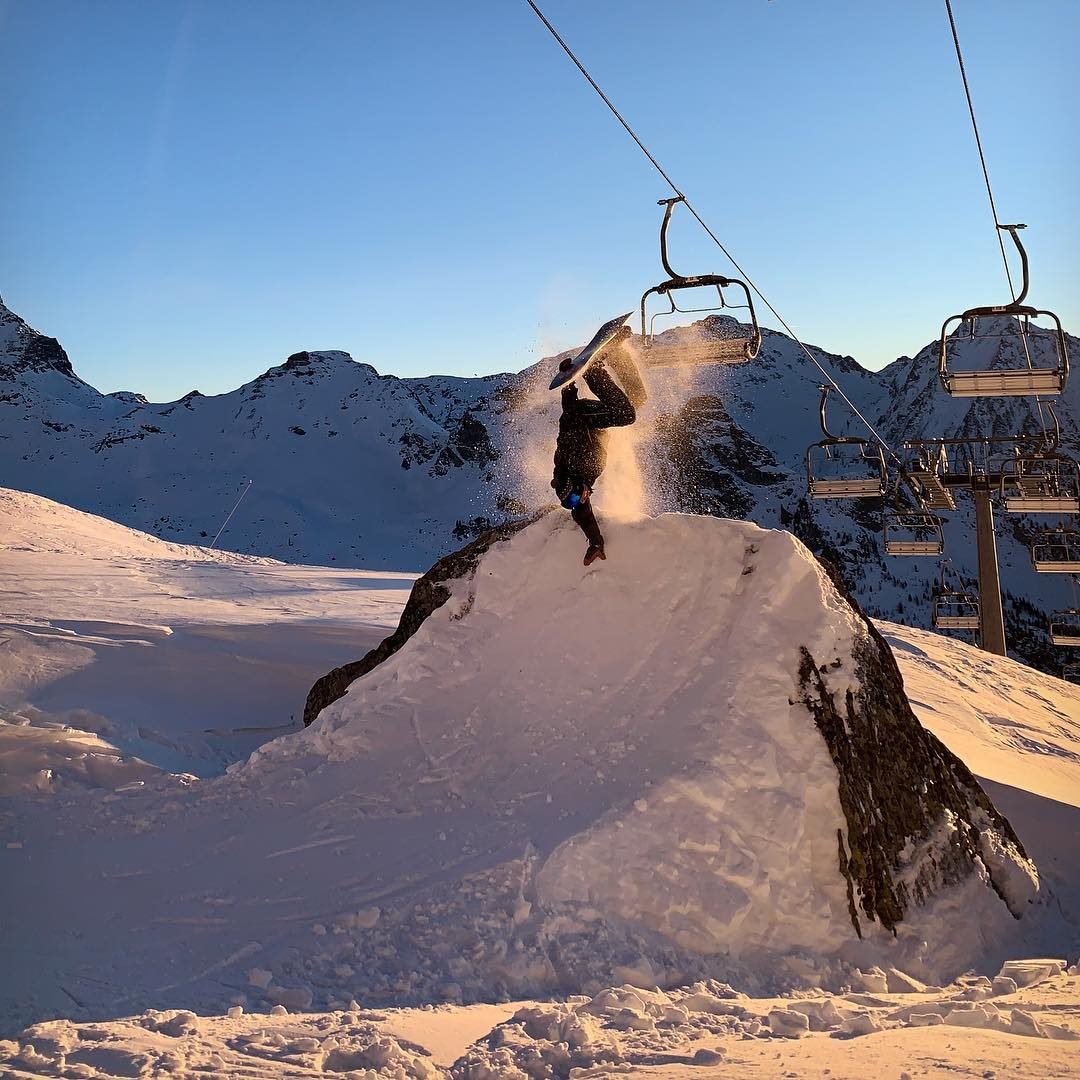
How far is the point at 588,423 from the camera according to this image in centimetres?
746

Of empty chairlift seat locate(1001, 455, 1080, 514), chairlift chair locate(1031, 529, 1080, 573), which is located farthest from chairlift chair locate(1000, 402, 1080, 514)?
chairlift chair locate(1031, 529, 1080, 573)

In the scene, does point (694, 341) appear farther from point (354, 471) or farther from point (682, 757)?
point (354, 471)

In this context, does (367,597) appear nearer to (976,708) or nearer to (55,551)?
(55,551)

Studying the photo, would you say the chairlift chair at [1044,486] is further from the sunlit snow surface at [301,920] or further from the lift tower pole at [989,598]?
the sunlit snow surface at [301,920]

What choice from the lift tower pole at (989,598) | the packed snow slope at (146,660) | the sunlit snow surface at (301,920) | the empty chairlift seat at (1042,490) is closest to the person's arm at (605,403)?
the sunlit snow surface at (301,920)

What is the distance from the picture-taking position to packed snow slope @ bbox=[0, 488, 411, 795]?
7.62 meters

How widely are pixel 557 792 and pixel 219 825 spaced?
227cm

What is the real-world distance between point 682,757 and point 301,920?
2423mm

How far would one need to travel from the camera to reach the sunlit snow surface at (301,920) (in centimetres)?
349

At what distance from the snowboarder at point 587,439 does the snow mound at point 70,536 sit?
557 inches

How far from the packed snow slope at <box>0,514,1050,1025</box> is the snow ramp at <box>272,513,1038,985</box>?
0.06ft

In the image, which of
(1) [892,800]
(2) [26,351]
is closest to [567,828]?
(1) [892,800]

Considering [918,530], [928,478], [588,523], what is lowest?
[918,530]

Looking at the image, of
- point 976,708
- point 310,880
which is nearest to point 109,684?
point 310,880
